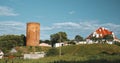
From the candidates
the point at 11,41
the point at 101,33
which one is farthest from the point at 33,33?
the point at 101,33

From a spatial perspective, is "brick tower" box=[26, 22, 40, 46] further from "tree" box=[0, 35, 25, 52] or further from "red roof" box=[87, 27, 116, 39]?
"red roof" box=[87, 27, 116, 39]

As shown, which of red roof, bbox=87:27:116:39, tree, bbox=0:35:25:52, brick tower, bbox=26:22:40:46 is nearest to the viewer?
brick tower, bbox=26:22:40:46

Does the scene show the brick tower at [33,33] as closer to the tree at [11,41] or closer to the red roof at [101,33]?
the tree at [11,41]

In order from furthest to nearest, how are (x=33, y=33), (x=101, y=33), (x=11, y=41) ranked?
(x=101, y=33)
(x=11, y=41)
(x=33, y=33)

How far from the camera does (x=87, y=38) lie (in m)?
75.4

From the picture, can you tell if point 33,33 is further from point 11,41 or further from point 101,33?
point 101,33

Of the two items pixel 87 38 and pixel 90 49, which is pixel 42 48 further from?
pixel 87 38

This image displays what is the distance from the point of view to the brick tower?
59.8 meters

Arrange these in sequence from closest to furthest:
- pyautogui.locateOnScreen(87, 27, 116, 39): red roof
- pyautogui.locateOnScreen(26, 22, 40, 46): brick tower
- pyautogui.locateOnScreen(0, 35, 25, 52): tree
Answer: pyautogui.locateOnScreen(26, 22, 40, 46): brick tower
pyautogui.locateOnScreen(0, 35, 25, 52): tree
pyautogui.locateOnScreen(87, 27, 116, 39): red roof

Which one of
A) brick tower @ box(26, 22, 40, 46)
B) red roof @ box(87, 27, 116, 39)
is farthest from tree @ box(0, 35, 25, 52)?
red roof @ box(87, 27, 116, 39)

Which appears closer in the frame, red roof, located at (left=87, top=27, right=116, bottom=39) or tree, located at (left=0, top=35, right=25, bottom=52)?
tree, located at (left=0, top=35, right=25, bottom=52)

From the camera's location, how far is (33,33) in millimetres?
60219

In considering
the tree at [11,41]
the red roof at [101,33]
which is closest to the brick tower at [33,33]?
the tree at [11,41]

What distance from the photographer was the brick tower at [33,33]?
196 ft
